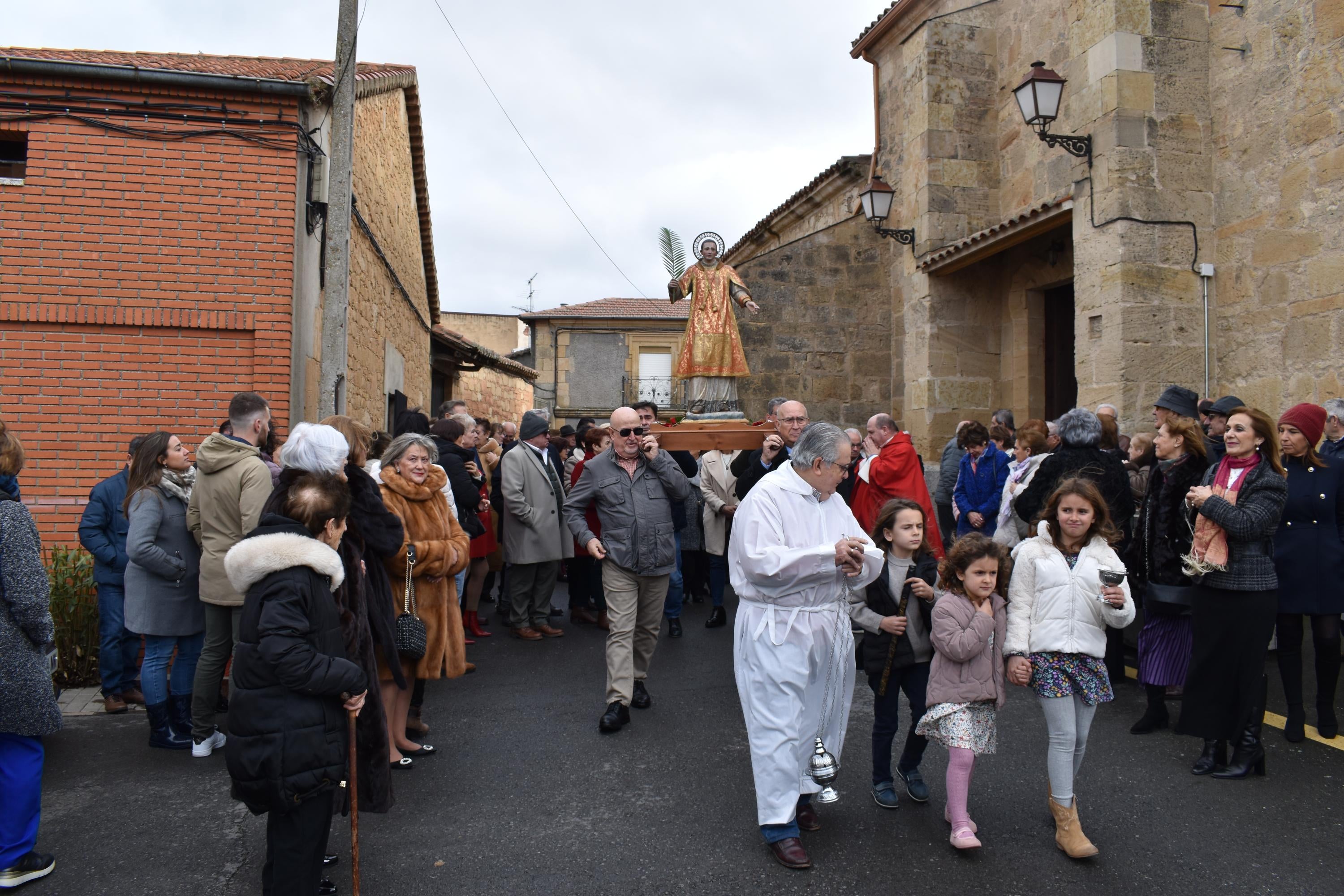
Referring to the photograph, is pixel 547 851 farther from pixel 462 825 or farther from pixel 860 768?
pixel 860 768

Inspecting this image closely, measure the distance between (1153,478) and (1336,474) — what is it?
0.85m

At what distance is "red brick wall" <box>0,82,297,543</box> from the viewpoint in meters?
8.06

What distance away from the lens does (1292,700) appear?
4.71m

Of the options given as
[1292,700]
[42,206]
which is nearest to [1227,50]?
[1292,700]

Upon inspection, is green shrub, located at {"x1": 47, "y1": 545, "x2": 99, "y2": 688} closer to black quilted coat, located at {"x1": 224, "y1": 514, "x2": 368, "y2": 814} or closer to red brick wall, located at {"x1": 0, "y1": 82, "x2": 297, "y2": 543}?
red brick wall, located at {"x1": 0, "y1": 82, "x2": 297, "y2": 543}

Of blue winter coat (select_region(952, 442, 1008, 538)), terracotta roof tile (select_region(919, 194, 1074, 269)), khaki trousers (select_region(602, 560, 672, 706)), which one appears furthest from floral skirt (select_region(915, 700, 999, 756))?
terracotta roof tile (select_region(919, 194, 1074, 269))

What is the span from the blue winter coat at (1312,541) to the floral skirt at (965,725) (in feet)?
7.33

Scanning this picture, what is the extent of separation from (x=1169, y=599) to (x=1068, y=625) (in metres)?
1.60

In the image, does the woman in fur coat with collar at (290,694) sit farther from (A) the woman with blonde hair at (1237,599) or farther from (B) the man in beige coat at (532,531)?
(B) the man in beige coat at (532,531)

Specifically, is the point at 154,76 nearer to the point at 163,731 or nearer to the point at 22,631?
the point at 163,731

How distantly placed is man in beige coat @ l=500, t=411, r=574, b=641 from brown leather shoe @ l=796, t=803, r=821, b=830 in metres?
3.89

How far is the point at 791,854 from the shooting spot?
339 cm

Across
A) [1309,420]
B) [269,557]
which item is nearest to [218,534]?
[269,557]

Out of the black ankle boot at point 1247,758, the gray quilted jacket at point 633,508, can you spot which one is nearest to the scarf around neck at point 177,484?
the gray quilted jacket at point 633,508
